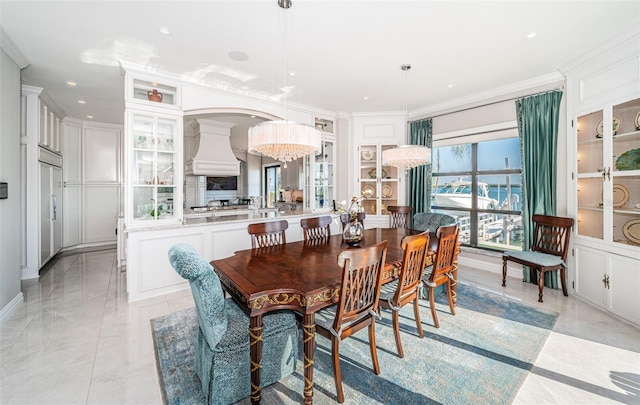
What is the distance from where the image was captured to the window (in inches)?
170

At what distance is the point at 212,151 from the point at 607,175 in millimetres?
6585

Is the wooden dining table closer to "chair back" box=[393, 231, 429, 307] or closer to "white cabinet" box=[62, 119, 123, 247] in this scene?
"chair back" box=[393, 231, 429, 307]

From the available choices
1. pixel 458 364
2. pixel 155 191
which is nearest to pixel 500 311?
pixel 458 364

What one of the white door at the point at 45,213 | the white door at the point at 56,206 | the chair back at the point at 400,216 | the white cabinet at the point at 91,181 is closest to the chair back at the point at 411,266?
the chair back at the point at 400,216

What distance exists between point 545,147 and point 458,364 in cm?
327

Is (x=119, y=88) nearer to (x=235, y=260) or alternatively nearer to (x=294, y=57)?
(x=294, y=57)

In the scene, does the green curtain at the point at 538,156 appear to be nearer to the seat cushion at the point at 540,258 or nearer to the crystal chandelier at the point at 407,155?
the seat cushion at the point at 540,258

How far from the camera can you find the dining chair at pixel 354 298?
1716 mm

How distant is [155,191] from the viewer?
355cm

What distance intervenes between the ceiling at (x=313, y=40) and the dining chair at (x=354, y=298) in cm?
211

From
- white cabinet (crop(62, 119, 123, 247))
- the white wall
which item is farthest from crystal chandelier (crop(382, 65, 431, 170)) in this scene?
white cabinet (crop(62, 119, 123, 247))

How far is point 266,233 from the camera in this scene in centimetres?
294

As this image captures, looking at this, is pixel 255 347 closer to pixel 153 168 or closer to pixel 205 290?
pixel 205 290

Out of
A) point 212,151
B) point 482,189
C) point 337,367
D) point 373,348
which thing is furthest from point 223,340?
point 212,151
